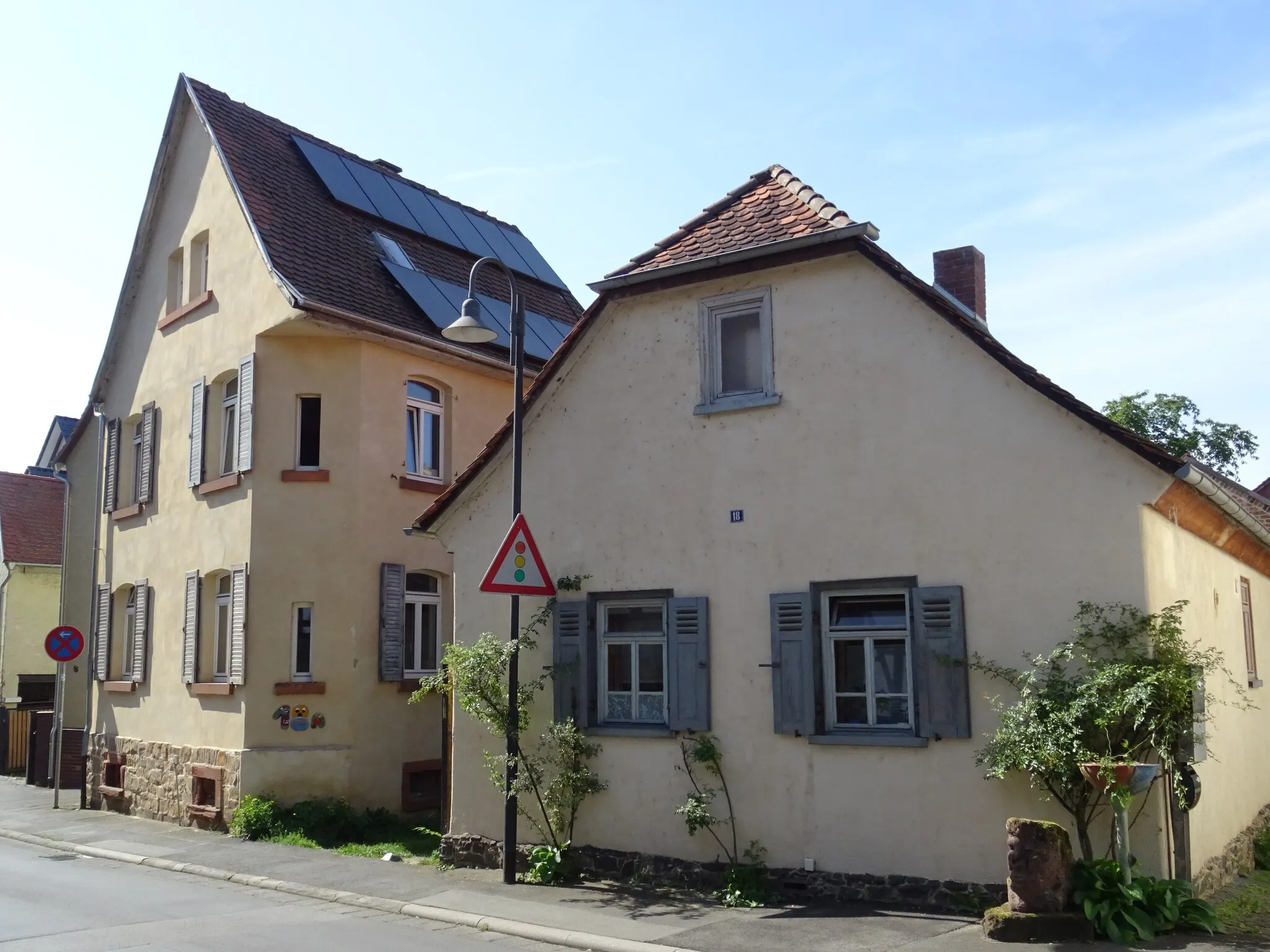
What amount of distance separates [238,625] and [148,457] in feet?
15.6

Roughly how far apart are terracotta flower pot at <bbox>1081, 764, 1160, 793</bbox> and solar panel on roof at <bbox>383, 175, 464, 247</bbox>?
16.3 metres

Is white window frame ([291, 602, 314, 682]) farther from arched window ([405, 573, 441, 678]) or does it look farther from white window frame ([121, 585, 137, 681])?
white window frame ([121, 585, 137, 681])

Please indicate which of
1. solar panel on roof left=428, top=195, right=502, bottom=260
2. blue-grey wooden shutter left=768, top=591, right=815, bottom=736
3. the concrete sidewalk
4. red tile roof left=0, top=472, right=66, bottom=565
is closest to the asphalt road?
the concrete sidewalk

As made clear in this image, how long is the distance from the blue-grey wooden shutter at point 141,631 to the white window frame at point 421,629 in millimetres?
4661

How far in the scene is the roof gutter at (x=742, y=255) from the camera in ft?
34.8

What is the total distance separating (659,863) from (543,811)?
1.37 meters

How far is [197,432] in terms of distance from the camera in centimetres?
1808

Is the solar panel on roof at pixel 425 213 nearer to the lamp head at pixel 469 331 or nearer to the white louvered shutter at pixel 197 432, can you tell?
the white louvered shutter at pixel 197 432

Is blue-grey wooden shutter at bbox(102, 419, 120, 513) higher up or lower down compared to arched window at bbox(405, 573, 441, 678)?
higher up

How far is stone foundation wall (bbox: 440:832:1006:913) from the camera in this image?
9656mm

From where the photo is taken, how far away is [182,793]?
17031 mm

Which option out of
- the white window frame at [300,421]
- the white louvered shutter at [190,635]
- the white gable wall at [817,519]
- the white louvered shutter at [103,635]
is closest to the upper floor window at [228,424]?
the white window frame at [300,421]

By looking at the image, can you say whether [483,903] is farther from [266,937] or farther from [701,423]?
[701,423]

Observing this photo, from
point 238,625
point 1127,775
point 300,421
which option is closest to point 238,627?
point 238,625
